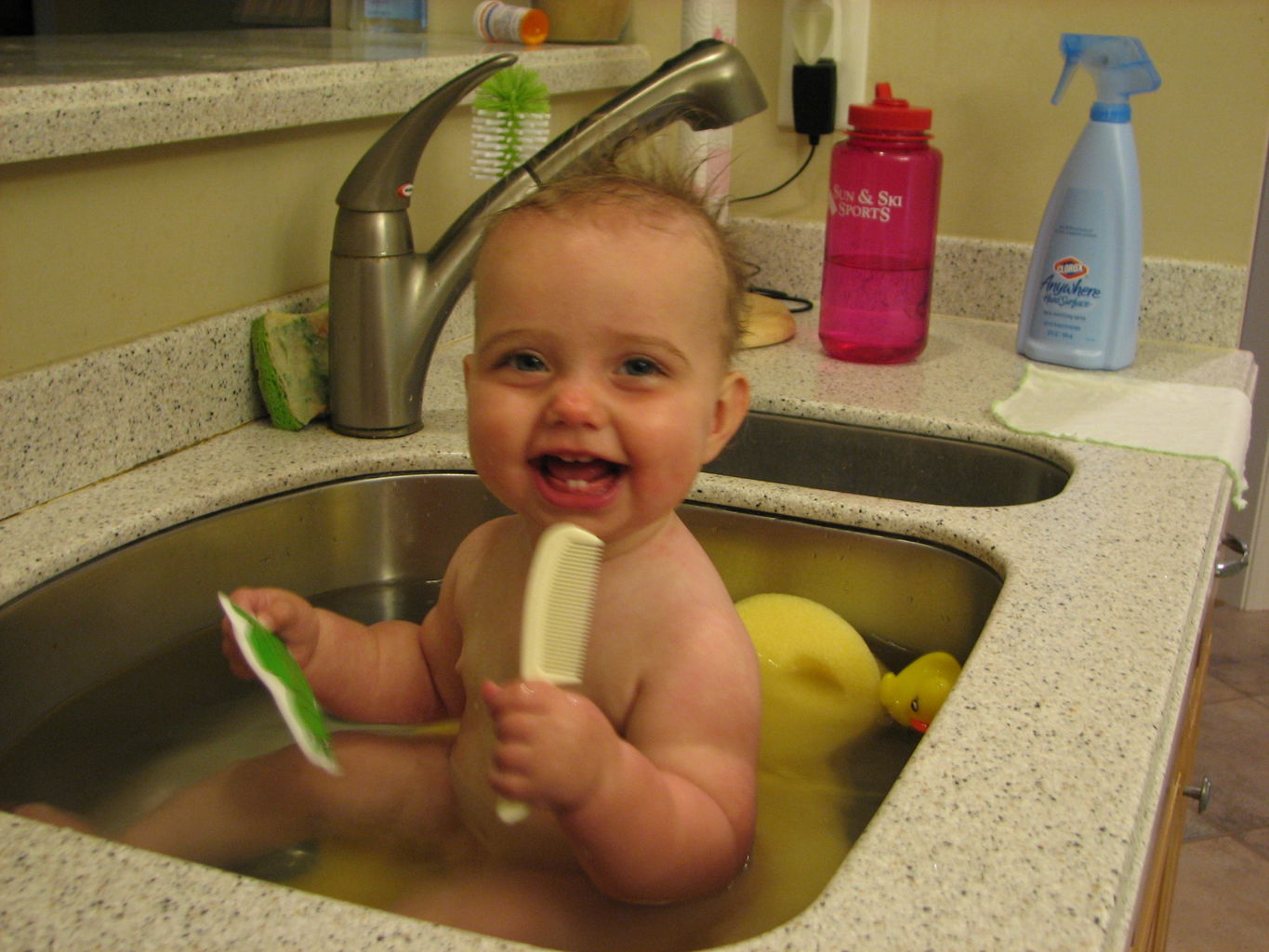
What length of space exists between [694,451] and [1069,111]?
89 centimetres

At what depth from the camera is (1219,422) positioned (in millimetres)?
1111

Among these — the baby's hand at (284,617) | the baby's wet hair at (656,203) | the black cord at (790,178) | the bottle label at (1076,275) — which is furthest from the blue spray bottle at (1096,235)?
the baby's hand at (284,617)

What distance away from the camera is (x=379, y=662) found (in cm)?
88

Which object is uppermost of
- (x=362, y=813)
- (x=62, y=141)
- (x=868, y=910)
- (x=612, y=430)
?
(x=62, y=141)

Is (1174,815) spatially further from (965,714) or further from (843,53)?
(843,53)

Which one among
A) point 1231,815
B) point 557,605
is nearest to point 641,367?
point 557,605

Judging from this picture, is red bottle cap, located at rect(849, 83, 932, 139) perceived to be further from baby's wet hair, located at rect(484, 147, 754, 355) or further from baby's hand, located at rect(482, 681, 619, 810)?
baby's hand, located at rect(482, 681, 619, 810)

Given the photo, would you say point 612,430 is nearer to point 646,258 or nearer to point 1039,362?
point 646,258

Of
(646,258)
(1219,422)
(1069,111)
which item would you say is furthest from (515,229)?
(1069,111)

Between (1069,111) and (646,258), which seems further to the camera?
(1069,111)

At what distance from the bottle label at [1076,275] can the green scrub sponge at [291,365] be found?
73 cm

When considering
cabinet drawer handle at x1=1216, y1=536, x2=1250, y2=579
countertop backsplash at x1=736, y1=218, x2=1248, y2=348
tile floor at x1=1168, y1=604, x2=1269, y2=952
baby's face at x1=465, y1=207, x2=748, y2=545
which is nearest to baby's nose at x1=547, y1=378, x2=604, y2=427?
baby's face at x1=465, y1=207, x2=748, y2=545

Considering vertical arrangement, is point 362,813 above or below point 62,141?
below

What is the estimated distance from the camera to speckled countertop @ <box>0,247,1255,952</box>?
0.47 m
